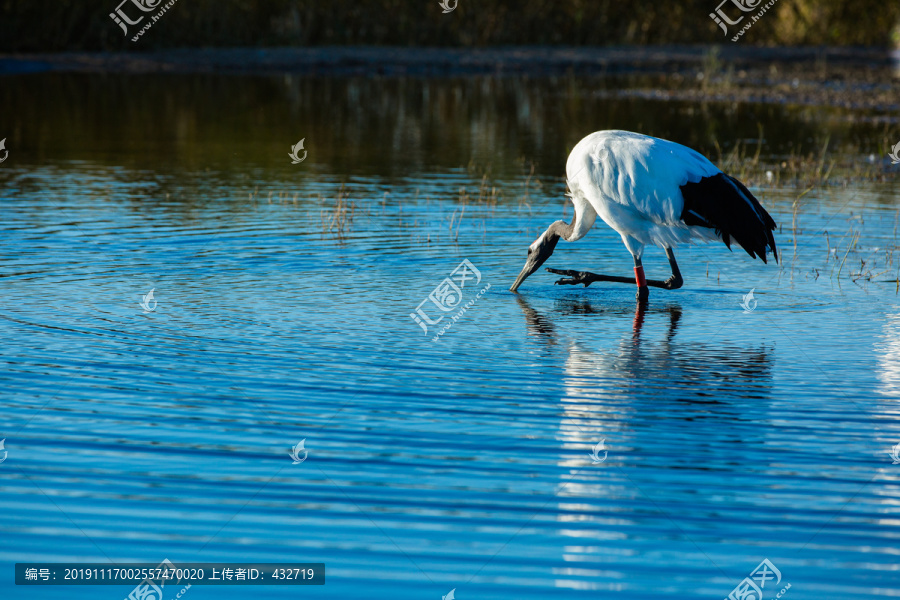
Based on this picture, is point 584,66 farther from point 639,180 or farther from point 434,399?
point 434,399

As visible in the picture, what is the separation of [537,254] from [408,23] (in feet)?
107

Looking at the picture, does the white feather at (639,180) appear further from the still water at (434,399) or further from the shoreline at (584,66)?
the shoreline at (584,66)

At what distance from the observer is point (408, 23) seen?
4091cm

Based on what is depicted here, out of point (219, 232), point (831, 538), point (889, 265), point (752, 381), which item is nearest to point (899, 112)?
point (889, 265)

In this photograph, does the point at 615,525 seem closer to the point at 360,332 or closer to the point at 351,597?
the point at 351,597

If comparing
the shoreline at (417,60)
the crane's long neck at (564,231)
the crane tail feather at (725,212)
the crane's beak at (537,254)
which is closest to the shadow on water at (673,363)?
the crane tail feather at (725,212)

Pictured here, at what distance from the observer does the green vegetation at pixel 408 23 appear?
36500mm

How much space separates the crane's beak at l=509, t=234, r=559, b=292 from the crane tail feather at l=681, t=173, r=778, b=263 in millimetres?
1292

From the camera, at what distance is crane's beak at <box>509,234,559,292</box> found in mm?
9789

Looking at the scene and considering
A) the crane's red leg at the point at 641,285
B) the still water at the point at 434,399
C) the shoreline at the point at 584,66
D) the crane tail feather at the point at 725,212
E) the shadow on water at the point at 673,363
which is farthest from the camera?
the shoreline at the point at 584,66

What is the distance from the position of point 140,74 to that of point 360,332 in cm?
2815

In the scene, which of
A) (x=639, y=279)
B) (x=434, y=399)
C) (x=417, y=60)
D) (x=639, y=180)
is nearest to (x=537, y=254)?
(x=639, y=279)

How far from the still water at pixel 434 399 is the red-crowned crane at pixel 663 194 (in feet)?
2.08

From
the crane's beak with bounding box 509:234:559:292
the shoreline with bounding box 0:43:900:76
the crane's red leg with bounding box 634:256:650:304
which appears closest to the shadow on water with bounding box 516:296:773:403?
the crane's red leg with bounding box 634:256:650:304
